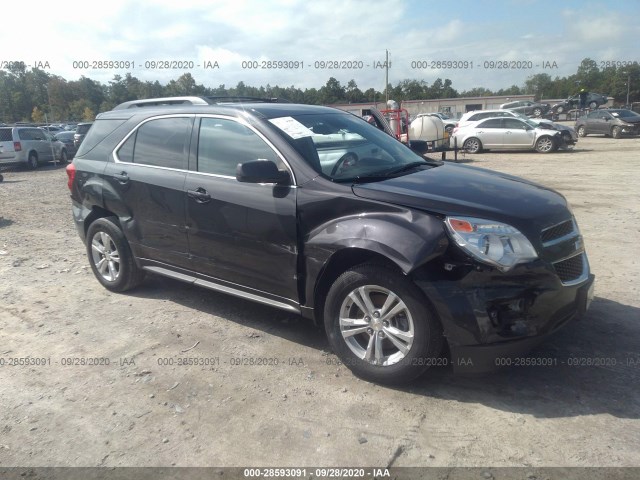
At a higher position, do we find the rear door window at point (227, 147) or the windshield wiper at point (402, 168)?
the rear door window at point (227, 147)

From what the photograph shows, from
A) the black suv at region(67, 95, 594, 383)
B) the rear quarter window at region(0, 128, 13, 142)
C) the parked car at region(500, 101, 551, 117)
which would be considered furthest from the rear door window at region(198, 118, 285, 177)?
the parked car at region(500, 101, 551, 117)

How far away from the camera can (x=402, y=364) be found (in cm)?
338

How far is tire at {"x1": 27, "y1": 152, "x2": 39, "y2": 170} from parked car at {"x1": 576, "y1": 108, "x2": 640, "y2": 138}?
27.1 m

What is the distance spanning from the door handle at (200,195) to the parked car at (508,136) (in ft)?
57.1

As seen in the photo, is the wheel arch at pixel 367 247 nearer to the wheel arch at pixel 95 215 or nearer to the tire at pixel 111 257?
the tire at pixel 111 257

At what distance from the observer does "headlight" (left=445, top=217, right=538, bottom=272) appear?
3.15 metres

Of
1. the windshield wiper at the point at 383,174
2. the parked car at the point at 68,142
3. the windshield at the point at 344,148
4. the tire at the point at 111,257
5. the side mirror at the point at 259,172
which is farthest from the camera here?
the parked car at the point at 68,142

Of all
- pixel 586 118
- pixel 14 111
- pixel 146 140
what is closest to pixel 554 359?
pixel 146 140

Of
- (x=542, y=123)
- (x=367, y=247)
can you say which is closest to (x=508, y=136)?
(x=542, y=123)

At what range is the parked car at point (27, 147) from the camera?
2008 cm

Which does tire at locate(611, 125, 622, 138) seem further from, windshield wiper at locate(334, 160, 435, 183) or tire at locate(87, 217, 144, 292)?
→ tire at locate(87, 217, 144, 292)

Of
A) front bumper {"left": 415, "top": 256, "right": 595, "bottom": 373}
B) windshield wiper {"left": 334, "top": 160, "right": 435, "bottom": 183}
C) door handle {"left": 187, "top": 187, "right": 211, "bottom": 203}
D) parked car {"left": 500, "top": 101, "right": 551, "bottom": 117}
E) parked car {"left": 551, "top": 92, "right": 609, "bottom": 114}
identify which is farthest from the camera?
parked car {"left": 551, "top": 92, "right": 609, "bottom": 114}

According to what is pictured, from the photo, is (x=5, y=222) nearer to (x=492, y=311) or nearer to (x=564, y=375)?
(x=492, y=311)

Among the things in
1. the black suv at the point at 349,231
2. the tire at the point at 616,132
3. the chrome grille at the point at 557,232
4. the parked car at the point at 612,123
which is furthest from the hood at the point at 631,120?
the chrome grille at the point at 557,232
